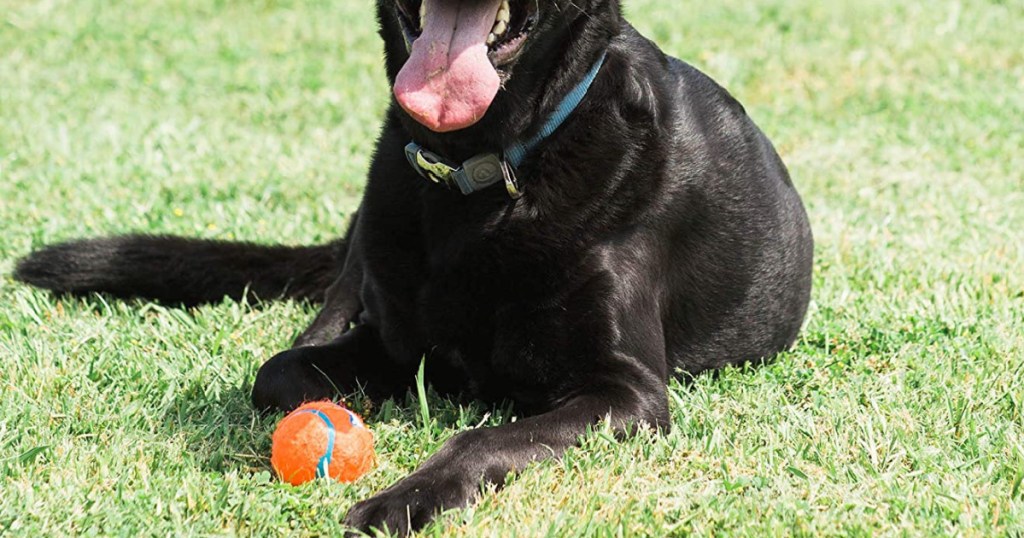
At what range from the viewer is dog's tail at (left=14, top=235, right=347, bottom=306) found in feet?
14.3

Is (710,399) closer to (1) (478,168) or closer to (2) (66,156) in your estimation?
(1) (478,168)

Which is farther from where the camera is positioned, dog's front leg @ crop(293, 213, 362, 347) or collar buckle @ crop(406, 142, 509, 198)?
dog's front leg @ crop(293, 213, 362, 347)

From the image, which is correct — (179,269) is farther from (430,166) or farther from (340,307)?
(430,166)

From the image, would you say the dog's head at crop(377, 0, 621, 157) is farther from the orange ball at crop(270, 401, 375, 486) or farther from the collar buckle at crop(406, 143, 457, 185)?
the orange ball at crop(270, 401, 375, 486)

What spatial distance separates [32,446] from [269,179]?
323 cm

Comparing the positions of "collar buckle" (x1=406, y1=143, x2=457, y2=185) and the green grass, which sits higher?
"collar buckle" (x1=406, y1=143, x2=457, y2=185)

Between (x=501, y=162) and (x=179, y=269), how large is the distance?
1.58 metres

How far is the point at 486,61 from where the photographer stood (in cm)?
319

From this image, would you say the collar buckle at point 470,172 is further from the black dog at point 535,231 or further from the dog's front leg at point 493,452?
the dog's front leg at point 493,452

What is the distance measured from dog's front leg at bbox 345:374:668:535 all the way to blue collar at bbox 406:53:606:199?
640mm

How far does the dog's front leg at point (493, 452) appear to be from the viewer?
2.77 metres

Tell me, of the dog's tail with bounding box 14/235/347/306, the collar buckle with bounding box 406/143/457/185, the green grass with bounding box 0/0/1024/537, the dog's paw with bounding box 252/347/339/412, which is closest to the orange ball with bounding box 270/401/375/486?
the green grass with bounding box 0/0/1024/537

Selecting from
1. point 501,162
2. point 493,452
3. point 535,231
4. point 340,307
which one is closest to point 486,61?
point 501,162

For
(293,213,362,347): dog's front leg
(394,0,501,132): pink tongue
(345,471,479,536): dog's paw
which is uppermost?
(394,0,501,132): pink tongue
